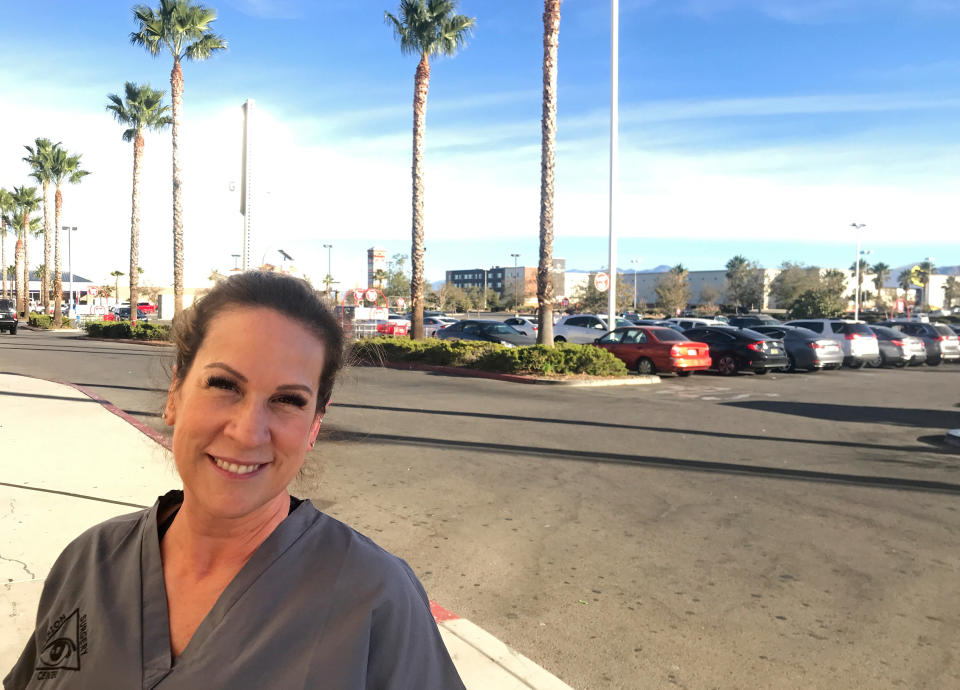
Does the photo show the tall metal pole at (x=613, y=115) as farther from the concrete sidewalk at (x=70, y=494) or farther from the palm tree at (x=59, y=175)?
the palm tree at (x=59, y=175)

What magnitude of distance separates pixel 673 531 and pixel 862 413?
9190 millimetres

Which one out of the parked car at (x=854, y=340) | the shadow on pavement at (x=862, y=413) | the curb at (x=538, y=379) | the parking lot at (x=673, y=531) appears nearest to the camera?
the parking lot at (x=673, y=531)

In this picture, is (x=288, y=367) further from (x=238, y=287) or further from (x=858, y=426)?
(x=858, y=426)

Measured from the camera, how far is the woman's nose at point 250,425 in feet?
4.92

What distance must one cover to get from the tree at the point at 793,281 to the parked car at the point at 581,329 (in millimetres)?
54609

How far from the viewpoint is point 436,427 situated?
36.9 ft

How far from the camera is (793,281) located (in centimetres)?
8206

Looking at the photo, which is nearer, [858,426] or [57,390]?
[858,426]

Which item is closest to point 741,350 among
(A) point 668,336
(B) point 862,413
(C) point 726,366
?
(C) point 726,366

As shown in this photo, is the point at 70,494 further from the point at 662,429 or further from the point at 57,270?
the point at 57,270

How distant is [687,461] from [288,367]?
322 inches

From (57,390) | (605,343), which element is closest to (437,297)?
(605,343)

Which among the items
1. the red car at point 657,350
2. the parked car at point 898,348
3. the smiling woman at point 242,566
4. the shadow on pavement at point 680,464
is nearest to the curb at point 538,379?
the red car at point 657,350

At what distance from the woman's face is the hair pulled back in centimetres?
2
